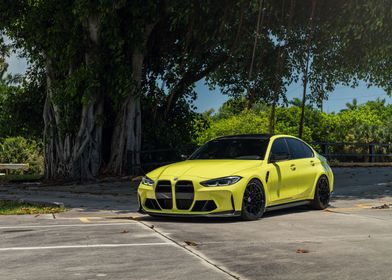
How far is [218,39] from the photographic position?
20.8 metres

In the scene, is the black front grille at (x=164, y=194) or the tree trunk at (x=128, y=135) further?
the tree trunk at (x=128, y=135)

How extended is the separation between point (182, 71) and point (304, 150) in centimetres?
1193

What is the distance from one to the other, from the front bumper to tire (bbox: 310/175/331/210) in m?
2.48

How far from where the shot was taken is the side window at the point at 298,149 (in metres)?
11.4

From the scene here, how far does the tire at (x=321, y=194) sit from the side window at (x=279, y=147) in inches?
41.1

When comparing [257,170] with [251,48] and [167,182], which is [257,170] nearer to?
[167,182]

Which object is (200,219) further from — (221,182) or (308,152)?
(308,152)

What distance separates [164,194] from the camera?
386 inches

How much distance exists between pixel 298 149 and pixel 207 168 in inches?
97.2

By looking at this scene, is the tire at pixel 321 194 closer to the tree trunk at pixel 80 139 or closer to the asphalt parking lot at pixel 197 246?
the asphalt parking lot at pixel 197 246

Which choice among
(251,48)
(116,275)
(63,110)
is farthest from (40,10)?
(116,275)

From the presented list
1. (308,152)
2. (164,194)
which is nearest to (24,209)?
(164,194)

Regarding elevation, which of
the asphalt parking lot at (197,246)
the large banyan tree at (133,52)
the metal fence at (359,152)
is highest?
the large banyan tree at (133,52)

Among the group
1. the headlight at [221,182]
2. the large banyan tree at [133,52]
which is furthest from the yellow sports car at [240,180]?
the large banyan tree at [133,52]
